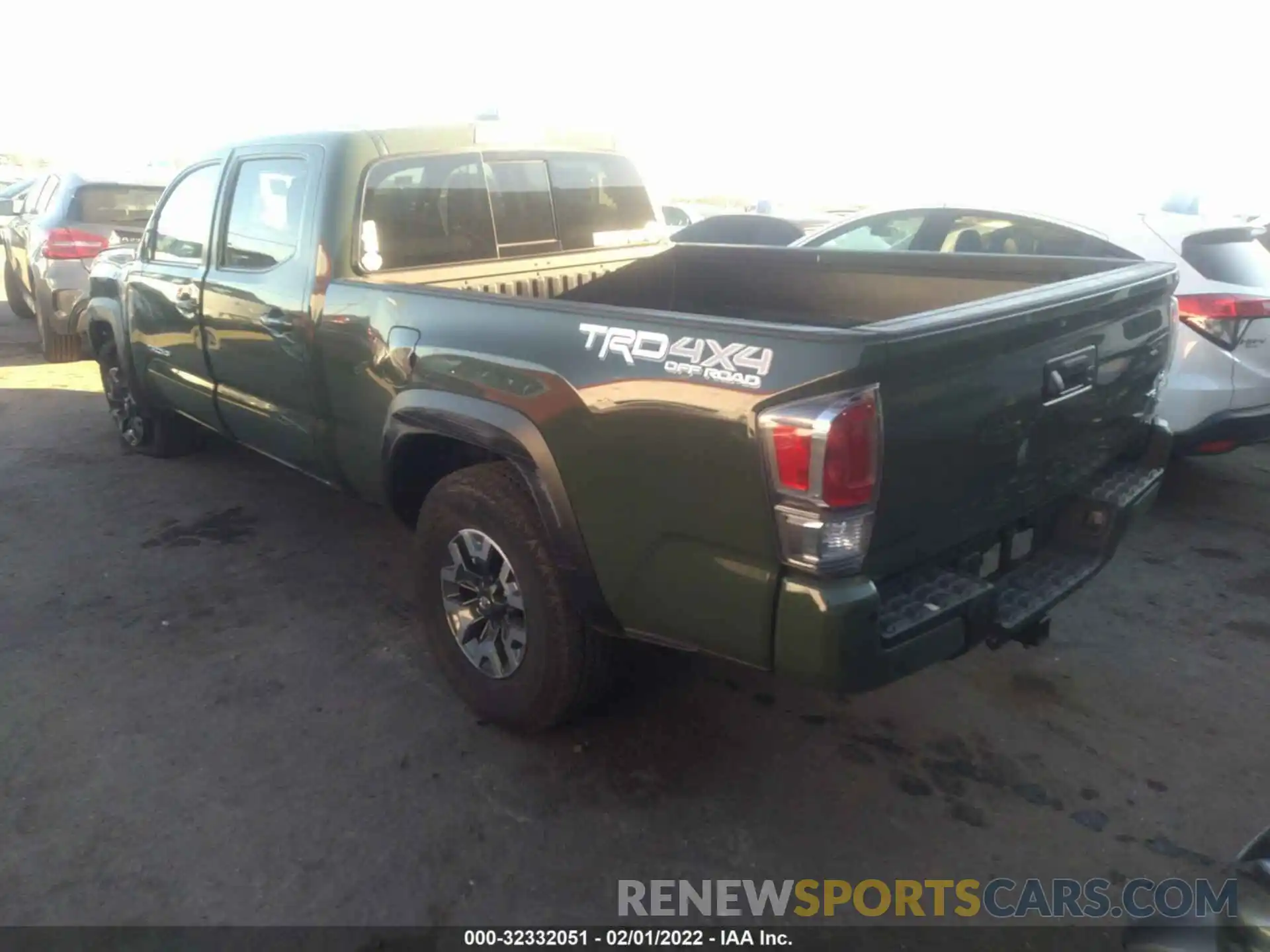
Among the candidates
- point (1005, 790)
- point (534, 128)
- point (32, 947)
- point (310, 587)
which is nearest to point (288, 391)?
point (310, 587)

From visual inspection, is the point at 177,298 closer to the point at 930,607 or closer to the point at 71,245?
the point at 930,607

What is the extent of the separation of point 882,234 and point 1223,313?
238cm

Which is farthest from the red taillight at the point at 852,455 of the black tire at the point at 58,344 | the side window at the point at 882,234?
the black tire at the point at 58,344

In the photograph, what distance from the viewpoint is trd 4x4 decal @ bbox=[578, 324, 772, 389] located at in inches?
90.0

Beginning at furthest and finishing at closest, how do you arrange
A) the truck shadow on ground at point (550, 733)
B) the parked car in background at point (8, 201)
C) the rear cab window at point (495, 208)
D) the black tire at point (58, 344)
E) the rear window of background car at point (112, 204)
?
1. the parked car in background at point (8, 201)
2. the black tire at point (58, 344)
3. the rear window of background car at point (112, 204)
4. the rear cab window at point (495, 208)
5. the truck shadow on ground at point (550, 733)

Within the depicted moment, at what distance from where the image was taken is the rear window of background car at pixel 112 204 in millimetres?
8461

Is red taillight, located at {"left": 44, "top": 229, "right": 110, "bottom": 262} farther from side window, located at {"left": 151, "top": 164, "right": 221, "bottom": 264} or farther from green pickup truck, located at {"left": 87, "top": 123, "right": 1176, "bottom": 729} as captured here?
green pickup truck, located at {"left": 87, "top": 123, "right": 1176, "bottom": 729}

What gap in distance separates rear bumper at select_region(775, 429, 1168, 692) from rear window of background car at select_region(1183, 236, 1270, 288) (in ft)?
8.13

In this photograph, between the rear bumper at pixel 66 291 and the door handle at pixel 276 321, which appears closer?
the door handle at pixel 276 321

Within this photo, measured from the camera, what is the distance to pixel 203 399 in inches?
193

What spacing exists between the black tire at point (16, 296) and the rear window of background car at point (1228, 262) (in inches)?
469

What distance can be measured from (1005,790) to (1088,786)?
0.27 m

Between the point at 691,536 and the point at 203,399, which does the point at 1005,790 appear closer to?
the point at 691,536

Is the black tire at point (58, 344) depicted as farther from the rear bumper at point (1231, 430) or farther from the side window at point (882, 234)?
the rear bumper at point (1231, 430)
